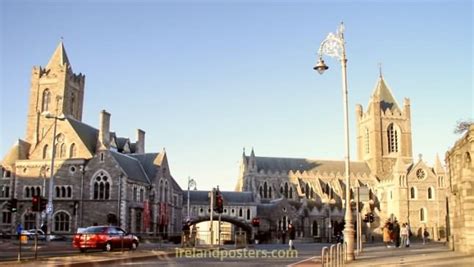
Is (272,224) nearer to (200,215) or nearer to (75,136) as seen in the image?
(200,215)

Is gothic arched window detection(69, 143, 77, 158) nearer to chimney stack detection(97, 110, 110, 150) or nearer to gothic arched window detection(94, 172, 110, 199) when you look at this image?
chimney stack detection(97, 110, 110, 150)

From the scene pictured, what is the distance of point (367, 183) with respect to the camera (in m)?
106

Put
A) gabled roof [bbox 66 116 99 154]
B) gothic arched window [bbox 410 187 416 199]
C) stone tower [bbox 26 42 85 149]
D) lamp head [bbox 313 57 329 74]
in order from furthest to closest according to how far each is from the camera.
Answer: gothic arched window [bbox 410 187 416 199], stone tower [bbox 26 42 85 149], gabled roof [bbox 66 116 99 154], lamp head [bbox 313 57 329 74]

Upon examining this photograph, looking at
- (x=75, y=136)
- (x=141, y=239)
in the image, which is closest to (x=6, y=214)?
(x=75, y=136)

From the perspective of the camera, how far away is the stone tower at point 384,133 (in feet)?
365

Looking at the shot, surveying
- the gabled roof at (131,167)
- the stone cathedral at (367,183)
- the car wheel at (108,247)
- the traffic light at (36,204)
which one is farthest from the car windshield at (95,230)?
the stone cathedral at (367,183)

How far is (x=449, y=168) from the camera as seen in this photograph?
95.9 feet

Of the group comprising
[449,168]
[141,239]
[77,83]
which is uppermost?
[77,83]

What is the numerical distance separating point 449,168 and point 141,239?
3290cm

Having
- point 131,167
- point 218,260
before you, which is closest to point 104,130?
point 131,167

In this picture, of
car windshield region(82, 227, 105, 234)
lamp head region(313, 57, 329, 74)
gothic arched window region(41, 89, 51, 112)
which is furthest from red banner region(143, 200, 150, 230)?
lamp head region(313, 57, 329, 74)

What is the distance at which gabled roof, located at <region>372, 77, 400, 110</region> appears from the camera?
382 feet

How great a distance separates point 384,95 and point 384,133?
31.3ft

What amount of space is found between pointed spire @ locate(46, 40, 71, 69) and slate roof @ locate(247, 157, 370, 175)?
4172 cm
